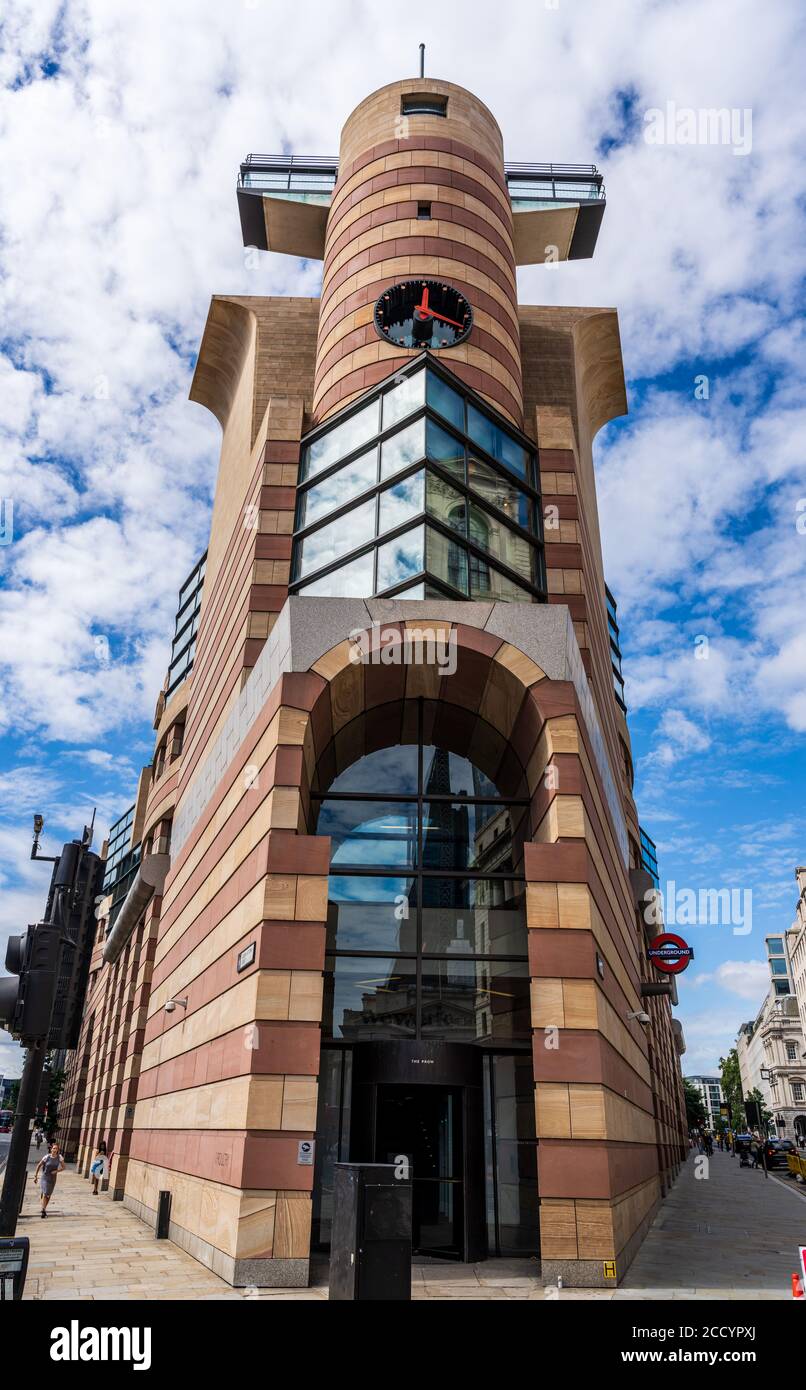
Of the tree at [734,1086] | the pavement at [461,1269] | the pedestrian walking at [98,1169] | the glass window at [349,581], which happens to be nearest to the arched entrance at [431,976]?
the pavement at [461,1269]

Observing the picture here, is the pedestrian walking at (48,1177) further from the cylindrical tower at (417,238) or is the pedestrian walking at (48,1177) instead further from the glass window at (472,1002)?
the cylindrical tower at (417,238)

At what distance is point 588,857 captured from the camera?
50.0ft

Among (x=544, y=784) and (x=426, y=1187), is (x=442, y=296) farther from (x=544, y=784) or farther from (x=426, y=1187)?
(x=426, y=1187)

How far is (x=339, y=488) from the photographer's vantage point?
69.4 feet

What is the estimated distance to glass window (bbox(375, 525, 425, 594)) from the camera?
18.4m

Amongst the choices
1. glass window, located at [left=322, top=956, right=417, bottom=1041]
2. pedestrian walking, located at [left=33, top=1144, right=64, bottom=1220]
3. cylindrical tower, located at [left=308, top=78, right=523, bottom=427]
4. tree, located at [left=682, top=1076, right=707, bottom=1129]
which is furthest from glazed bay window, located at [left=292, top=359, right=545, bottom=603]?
tree, located at [left=682, top=1076, right=707, bottom=1129]

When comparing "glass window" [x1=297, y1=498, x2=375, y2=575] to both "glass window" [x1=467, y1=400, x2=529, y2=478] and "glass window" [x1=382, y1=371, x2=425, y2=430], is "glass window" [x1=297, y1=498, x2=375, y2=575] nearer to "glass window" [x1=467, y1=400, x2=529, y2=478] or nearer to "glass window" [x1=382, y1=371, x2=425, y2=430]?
"glass window" [x1=382, y1=371, x2=425, y2=430]

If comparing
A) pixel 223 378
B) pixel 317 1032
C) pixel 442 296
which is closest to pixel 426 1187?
pixel 317 1032

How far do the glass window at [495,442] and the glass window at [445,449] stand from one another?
0.92m

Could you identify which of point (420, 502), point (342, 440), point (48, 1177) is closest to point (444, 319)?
point (342, 440)

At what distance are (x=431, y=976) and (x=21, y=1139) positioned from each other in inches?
356

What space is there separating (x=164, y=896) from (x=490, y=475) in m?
18.4
